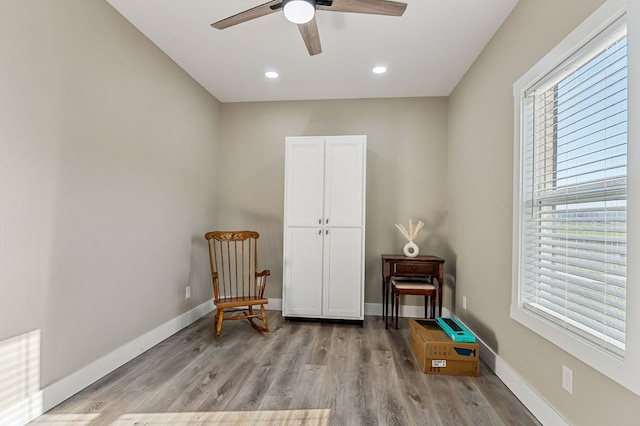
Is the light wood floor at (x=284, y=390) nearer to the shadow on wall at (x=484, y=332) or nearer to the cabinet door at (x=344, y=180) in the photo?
the shadow on wall at (x=484, y=332)

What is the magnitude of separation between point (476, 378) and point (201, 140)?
3.48 m

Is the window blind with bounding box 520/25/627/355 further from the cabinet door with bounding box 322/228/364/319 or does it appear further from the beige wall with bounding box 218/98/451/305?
the beige wall with bounding box 218/98/451/305

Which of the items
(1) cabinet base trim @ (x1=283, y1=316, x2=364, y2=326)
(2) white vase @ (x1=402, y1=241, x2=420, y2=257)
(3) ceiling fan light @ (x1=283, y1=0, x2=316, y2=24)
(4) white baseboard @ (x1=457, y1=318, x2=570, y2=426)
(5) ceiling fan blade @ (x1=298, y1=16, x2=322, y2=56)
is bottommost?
(1) cabinet base trim @ (x1=283, y1=316, x2=364, y2=326)

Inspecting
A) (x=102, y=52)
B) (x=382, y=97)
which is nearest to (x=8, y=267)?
(x=102, y=52)

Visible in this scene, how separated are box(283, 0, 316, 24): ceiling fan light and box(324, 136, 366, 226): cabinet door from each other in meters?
1.75

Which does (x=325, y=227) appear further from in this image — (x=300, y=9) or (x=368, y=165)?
(x=300, y=9)

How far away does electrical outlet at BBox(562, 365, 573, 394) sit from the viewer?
1.71m

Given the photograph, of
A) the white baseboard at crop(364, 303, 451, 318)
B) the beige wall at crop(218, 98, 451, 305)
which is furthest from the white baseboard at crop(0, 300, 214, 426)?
the white baseboard at crop(364, 303, 451, 318)

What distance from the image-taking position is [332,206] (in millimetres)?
3787

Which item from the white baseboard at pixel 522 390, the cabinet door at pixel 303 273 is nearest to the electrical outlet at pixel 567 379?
the white baseboard at pixel 522 390

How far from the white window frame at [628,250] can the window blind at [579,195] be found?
1.5 inches

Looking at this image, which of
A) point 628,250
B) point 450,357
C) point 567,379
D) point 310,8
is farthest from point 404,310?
point 310,8

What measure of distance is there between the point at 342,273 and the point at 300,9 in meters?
2.57

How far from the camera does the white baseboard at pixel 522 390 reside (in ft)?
6.10
